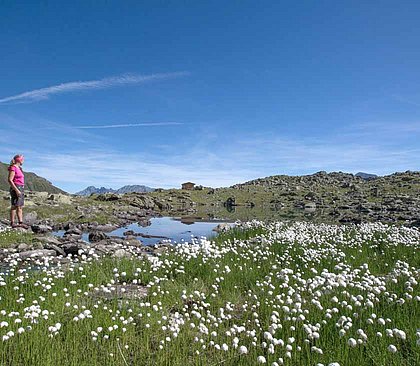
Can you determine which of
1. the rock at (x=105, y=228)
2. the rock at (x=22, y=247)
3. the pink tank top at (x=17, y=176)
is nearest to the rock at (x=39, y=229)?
the rock at (x=105, y=228)

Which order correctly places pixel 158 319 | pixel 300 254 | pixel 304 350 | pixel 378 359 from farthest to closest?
pixel 300 254 < pixel 158 319 < pixel 304 350 < pixel 378 359

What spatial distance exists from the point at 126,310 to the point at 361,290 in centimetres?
607

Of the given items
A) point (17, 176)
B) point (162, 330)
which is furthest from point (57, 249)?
point (162, 330)

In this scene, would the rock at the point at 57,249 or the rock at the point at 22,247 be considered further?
the rock at the point at 22,247

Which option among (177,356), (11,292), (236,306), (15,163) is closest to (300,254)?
(236,306)

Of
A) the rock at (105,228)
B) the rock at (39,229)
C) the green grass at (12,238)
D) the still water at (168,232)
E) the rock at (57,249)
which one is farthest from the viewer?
the rock at (105,228)

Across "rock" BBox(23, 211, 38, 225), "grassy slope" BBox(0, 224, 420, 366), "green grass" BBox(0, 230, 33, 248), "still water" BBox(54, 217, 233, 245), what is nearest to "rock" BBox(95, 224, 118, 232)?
"still water" BBox(54, 217, 233, 245)

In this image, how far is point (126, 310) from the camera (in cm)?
838

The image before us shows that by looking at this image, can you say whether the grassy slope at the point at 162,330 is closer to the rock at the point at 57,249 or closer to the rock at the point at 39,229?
the rock at the point at 57,249

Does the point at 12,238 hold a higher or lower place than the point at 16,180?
lower

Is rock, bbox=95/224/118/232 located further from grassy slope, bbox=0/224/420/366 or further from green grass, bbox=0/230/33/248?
grassy slope, bbox=0/224/420/366

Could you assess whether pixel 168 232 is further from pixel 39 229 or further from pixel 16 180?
pixel 16 180

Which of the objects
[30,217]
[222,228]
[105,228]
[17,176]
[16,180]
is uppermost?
[17,176]

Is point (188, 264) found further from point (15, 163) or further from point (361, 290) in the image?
point (15, 163)
